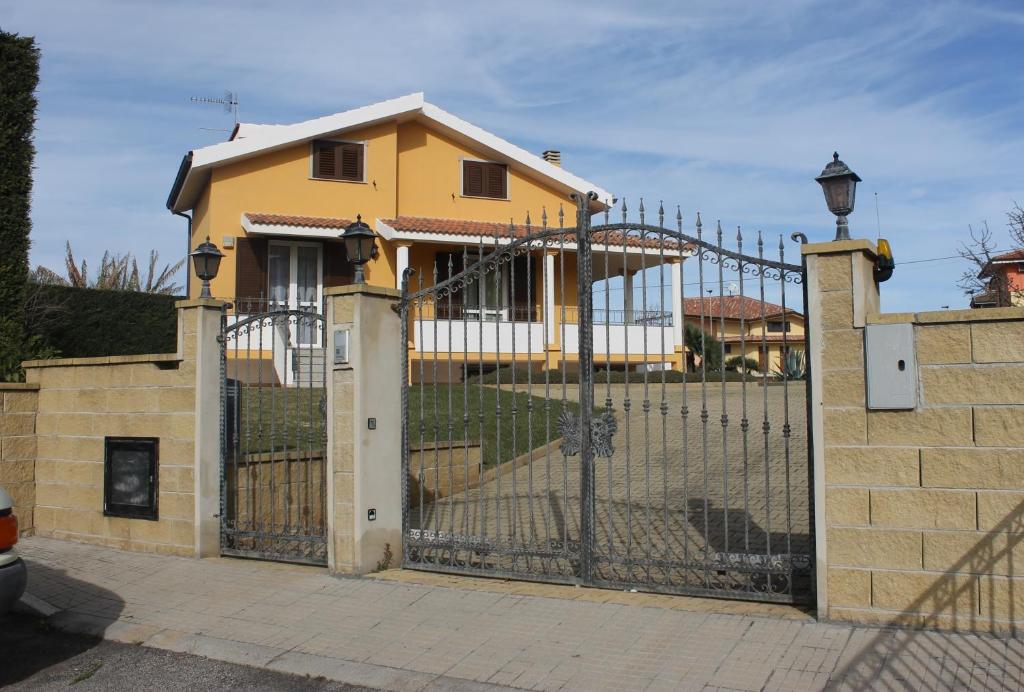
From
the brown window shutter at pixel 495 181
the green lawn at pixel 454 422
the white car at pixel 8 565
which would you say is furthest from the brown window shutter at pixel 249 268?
the white car at pixel 8 565

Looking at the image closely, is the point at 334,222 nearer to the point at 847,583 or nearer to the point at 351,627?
the point at 351,627

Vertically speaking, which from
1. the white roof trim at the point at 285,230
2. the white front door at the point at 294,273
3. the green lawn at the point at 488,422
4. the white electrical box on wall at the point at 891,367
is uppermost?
the white roof trim at the point at 285,230

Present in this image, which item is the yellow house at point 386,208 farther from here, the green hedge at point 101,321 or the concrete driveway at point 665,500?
the concrete driveway at point 665,500

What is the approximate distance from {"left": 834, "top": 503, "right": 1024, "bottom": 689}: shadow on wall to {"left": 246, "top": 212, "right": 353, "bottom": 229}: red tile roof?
16.2m

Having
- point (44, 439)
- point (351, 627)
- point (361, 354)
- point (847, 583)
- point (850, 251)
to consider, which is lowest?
point (351, 627)

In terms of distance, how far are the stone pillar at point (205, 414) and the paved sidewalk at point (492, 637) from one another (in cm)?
71

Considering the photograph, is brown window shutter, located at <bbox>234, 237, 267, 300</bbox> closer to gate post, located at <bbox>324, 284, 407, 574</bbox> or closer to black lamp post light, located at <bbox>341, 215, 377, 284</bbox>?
black lamp post light, located at <bbox>341, 215, 377, 284</bbox>

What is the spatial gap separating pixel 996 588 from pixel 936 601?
13.3 inches

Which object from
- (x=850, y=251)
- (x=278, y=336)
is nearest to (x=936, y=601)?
(x=850, y=251)

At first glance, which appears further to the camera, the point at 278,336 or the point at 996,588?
the point at 278,336

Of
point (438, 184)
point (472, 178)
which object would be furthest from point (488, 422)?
point (472, 178)

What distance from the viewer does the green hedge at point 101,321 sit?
15883mm

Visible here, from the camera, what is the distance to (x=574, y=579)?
702 centimetres

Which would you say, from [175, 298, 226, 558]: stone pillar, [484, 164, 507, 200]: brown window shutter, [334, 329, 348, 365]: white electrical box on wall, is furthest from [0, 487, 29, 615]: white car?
[484, 164, 507, 200]: brown window shutter
